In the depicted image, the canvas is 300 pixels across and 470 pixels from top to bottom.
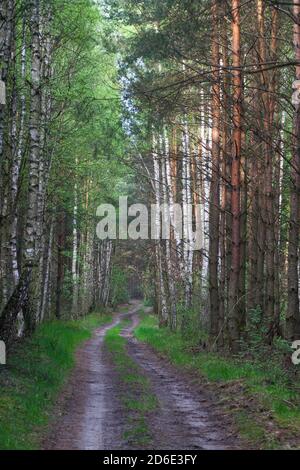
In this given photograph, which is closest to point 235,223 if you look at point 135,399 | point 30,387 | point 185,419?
point 135,399

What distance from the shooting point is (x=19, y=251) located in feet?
83.5

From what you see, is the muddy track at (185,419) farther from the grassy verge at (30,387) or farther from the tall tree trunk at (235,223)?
the tall tree trunk at (235,223)

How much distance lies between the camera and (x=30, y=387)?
1080cm

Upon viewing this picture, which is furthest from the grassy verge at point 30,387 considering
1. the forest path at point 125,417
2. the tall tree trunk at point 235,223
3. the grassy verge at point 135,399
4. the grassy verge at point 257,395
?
the tall tree trunk at point 235,223

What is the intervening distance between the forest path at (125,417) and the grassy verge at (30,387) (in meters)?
0.27

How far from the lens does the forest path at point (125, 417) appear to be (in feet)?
26.0

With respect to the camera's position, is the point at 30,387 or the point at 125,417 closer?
the point at 125,417

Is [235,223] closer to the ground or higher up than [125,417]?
higher up

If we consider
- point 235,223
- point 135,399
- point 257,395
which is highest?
point 235,223

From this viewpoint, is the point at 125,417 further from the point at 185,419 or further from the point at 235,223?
the point at 235,223

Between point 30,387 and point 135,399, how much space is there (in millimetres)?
2012
